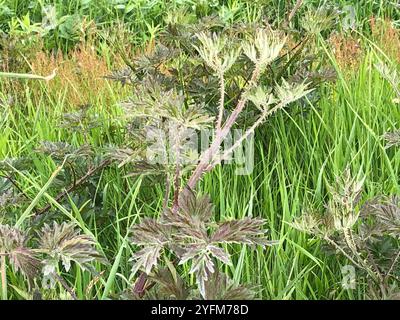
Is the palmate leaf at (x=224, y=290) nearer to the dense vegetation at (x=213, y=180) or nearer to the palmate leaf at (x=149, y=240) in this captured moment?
the dense vegetation at (x=213, y=180)

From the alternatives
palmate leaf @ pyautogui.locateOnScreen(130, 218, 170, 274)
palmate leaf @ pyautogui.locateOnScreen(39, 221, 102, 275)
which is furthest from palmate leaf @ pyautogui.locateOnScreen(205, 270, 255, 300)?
palmate leaf @ pyautogui.locateOnScreen(39, 221, 102, 275)

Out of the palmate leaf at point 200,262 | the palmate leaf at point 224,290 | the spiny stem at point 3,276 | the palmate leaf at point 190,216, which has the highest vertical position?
the palmate leaf at point 190,216

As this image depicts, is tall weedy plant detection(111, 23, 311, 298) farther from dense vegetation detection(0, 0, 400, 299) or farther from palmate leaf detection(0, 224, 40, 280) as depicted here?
palmate leaf detection(0, 224, 40, 280)

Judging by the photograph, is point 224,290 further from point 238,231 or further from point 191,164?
point 191,164

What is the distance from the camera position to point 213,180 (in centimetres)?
195

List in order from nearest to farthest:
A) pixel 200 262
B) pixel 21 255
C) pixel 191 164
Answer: pixel 200 262, pixel 21 255, pixel 191 164

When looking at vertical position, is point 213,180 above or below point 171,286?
above

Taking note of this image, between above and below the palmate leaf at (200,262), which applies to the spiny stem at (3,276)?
above

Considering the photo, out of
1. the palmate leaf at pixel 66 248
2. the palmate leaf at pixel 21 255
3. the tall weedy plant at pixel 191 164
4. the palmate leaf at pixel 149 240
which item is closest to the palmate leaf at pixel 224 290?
the tall weedy plant at pixel 191 164

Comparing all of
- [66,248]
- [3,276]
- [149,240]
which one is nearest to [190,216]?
[149,240]

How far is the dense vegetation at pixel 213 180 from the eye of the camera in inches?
49.6
